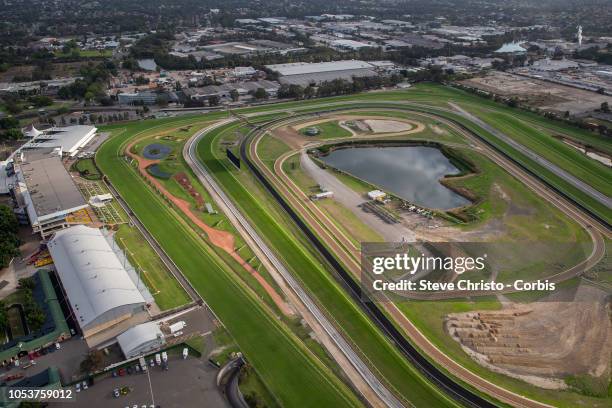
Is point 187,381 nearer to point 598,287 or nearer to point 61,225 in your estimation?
point 61,225

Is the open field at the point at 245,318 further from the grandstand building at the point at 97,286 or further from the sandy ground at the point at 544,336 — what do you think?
the sandy ground at the point at 544,336

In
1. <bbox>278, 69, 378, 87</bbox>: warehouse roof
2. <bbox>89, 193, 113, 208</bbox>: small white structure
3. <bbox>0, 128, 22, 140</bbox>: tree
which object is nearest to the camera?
<bbox>89, 193, 113, 208</bbox>: small white structure

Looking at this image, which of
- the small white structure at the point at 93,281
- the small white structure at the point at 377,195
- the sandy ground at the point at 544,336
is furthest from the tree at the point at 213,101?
the sandy ground at the point at 544,336

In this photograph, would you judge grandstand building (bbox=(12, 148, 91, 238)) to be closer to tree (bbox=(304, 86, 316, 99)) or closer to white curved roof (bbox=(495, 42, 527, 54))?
tree (bbox=(304, 86, 316, 99))

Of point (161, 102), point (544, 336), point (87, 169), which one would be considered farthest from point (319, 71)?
point (544, 336)

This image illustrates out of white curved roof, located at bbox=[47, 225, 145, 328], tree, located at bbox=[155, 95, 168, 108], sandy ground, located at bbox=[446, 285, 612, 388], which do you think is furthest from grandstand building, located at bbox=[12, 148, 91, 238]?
sandy ground, located at bbox=[446, 285, 612, 388]

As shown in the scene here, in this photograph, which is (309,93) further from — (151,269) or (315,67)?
(151,269)

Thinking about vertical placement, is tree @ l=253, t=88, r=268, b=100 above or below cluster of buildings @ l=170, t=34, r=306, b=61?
below
